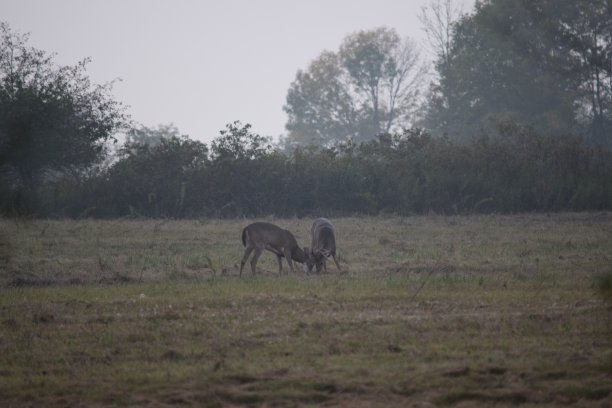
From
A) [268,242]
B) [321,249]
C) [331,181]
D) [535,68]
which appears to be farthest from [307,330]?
[535,68]

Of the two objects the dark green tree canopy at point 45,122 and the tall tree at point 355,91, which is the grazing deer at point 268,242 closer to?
the dark green tree canopy at point 45,122

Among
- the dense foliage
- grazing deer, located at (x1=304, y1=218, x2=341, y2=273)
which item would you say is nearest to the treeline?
the dense foliage

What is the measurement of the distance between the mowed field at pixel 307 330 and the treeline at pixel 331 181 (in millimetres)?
11417

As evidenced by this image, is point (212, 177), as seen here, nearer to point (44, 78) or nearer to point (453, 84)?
point (44, 78)

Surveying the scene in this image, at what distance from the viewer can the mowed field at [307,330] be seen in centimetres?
887

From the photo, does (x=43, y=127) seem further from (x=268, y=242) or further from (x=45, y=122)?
(x=268, y=242)

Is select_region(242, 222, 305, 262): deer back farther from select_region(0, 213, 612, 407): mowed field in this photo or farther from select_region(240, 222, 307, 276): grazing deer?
select_region(0, 213, 612, 407): mowed field

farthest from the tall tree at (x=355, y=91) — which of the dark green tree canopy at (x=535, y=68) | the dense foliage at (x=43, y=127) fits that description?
the dense foliage at (x=43, y=127)

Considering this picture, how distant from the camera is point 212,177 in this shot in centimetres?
3288

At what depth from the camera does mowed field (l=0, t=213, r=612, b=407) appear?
29.1 ft

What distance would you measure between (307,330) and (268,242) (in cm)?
746

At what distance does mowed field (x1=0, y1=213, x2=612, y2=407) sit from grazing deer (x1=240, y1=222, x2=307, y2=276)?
0.52 meters

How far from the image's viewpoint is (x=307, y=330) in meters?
11.2

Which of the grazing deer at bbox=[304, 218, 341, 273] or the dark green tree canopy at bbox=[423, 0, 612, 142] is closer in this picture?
the grazing deer at bbox=[304, 218, 341, 273]
